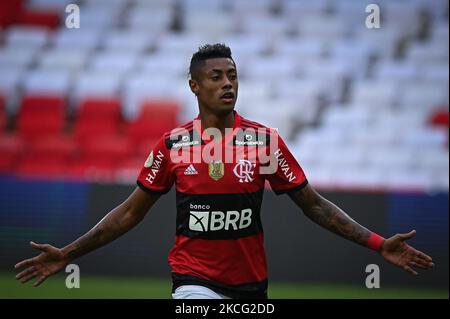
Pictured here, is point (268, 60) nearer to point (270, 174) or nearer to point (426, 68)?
point (426, 68)

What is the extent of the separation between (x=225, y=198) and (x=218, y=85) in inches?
30.7

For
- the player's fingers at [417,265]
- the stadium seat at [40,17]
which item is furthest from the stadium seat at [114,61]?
the player's fingers at [417,265]

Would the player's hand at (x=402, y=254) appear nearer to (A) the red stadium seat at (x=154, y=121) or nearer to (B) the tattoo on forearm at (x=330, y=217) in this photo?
(B) the tattoo on forearm at (x=330, y=217)

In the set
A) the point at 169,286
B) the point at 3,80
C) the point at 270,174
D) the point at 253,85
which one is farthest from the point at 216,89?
the point at 3,80

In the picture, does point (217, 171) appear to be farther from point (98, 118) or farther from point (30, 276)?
point (98, 118)

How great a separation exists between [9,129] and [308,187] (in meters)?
8.37

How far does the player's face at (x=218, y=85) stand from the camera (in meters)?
5.50

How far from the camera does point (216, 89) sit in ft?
18.2

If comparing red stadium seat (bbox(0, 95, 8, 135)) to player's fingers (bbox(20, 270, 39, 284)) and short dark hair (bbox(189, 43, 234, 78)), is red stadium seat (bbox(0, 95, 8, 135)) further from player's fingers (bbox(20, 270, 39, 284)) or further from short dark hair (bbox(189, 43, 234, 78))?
short dark hair (bbox(189, 43, 234, 78))

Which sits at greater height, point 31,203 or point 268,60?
point 268,60

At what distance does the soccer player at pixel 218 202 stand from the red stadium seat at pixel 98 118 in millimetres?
7231

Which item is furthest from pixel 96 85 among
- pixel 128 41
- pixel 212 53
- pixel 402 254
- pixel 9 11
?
pixel 402 254

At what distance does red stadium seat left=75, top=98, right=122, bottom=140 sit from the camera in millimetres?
12789
